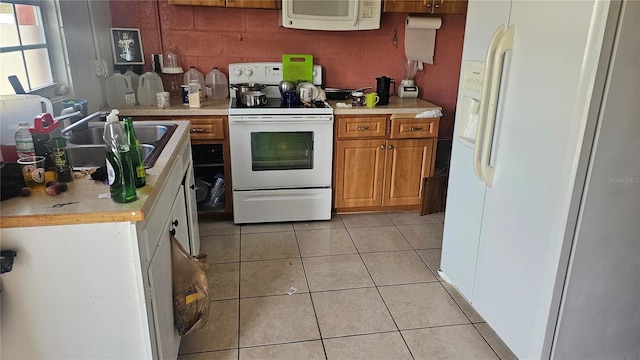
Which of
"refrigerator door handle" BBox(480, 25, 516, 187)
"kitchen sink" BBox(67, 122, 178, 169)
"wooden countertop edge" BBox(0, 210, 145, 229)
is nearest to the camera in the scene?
"wooden countertop edge" BBox(0, 210, 145, 229)

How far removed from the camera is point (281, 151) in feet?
10.0

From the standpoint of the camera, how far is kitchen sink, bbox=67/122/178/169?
183 cm

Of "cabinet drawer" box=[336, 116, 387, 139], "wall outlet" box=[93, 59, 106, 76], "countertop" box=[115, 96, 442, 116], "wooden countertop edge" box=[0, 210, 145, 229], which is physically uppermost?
"wall outlet" box=[93, 59, 106, 76]

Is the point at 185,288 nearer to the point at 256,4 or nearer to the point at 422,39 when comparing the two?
the point at 256,4

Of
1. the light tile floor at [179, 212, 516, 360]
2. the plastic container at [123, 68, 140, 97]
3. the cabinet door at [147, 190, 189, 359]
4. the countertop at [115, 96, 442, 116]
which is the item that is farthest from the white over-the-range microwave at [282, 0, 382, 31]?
the cabinet door at [147, 190, 189, 359]

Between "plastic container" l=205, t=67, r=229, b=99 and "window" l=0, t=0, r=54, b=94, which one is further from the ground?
"window" l=0, t=0, r=54, b=94

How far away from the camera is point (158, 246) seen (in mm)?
1464

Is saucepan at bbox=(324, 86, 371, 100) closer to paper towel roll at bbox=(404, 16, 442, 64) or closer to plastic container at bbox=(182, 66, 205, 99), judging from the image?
paper towel roll at bbox=(404, 16, 442, 64)

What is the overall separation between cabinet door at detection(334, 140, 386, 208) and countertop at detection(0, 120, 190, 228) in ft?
6.31

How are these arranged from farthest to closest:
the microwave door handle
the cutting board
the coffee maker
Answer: the coffee maker → the cutting board → the microwave door handle

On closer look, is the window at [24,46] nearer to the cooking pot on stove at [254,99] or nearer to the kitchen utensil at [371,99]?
the cooking pot on stove at [254,99]

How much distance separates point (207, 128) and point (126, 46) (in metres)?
0.94

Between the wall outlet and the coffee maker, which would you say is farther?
the coffee maker

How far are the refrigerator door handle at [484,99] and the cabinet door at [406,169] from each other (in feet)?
4.10
